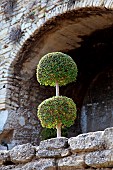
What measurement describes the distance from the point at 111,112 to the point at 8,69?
6.78 ft

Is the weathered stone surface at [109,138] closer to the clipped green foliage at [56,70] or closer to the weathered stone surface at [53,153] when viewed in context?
the weathered stone surface at [53,153]

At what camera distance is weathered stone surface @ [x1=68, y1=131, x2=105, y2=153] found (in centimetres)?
246

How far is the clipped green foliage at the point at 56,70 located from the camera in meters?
3.48

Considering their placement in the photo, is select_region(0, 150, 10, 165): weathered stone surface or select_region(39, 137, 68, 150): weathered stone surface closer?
select_region(39, 137, 68, 150): weathered stone surface

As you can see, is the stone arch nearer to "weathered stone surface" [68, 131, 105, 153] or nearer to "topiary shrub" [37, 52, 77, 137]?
"topiary shrub" [37, 52, 77, 137]

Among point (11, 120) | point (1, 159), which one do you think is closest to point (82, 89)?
point (11, 120)

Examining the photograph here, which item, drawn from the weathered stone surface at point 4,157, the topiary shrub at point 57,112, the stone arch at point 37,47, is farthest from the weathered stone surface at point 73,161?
the stone arch at point 37,47

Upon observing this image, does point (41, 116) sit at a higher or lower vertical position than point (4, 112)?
lower

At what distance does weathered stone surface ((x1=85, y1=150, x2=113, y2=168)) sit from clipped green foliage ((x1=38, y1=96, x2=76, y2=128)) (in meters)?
0.92

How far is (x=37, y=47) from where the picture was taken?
5832mm

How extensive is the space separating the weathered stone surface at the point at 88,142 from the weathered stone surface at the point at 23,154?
39 cm

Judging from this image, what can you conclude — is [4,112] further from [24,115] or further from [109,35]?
[109,35]

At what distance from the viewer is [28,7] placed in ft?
19.3

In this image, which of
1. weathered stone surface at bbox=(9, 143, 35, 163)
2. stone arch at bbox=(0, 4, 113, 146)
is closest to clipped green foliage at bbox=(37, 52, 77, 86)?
weathered stone surface at bbox=(9, 143, 35, 163)
